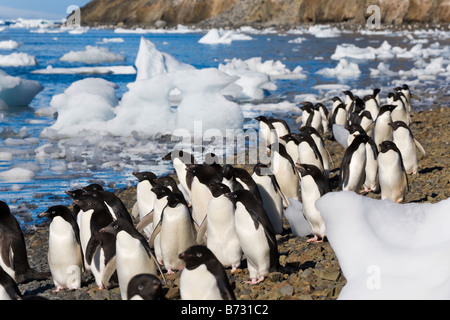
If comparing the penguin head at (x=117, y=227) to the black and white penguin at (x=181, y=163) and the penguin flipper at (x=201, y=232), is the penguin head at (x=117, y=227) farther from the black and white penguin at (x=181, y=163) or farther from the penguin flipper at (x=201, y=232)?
the black and white penguin at (x=181, y=163)

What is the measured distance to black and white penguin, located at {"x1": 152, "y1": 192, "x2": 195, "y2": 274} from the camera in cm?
465

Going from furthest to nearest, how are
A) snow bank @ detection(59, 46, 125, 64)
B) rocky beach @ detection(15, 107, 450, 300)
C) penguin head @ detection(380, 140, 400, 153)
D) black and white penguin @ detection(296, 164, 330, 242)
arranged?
snow bank @ detection(59, 46, 125, 64)
penguin head @ detection(380, 140, 400, 153)
black and white penguin @ detection(296, 164, 330, 242)
rocky beach @ detection(15, 107, 450, 300)

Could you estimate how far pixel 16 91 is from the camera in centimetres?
1521

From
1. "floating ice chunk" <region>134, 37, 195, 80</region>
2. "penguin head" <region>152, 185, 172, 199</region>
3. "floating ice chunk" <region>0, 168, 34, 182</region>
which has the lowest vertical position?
"floating ice chunk" <region>0, 168, 34, 182</region>

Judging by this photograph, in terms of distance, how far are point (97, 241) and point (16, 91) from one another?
39.0 ft

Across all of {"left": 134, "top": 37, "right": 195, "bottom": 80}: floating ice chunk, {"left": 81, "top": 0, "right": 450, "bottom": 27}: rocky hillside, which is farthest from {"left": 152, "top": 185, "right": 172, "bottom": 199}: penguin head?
{"left": 81, "top": 0, "right": 450, "bottom": 27}: rocky hillside

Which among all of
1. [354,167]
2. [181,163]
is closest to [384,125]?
[354,167]

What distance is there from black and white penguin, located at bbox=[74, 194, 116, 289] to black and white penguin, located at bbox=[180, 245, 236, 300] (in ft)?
3.18

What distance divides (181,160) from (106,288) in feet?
8.92

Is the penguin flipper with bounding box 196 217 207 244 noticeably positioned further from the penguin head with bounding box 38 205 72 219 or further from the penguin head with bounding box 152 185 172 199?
the penguin head with bounding box 38 205 72 219

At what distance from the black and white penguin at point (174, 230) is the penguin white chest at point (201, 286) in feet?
3.77

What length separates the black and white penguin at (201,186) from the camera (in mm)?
5508

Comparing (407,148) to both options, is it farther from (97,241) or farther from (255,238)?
(97,241)

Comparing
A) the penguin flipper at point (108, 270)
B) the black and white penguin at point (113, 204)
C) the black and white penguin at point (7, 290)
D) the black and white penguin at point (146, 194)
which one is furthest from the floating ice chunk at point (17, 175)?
the black and white penguin at point (7, 290)
